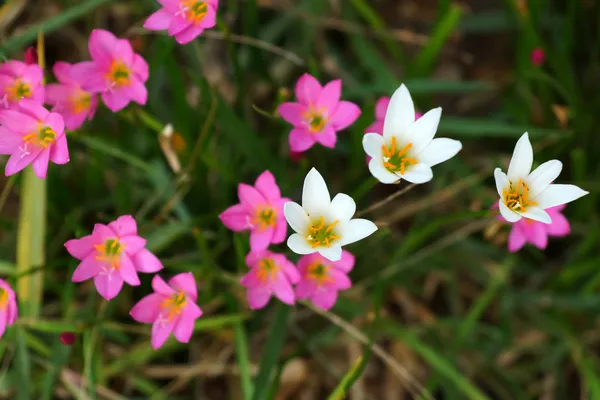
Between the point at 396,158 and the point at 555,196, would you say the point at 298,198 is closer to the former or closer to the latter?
the point at 396,158

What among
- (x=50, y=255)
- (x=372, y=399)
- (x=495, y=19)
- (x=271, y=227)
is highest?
(x=495, y=19)

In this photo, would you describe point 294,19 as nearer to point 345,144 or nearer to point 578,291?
point 345,144

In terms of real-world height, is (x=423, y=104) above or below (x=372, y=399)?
above

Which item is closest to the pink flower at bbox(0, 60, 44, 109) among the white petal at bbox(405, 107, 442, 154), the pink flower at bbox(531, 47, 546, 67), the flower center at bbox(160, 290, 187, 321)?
the flower center at bbox(160, 290, 187, 321)

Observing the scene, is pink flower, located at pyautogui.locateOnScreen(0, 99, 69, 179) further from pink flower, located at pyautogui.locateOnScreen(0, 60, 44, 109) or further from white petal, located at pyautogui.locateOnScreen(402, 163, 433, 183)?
white petal, located at pyautogui.locateOnScreen(402, 163, 433, 183)

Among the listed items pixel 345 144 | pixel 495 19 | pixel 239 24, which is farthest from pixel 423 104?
pixel 239 24

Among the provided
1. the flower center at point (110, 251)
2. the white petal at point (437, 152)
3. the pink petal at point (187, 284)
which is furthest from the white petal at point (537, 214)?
the flower center at point (110, 251)
